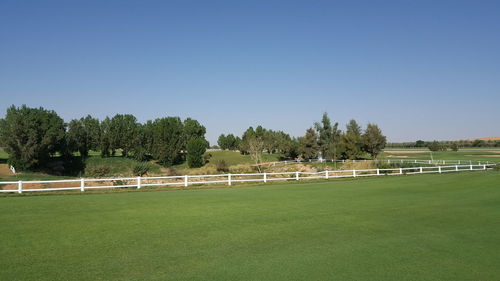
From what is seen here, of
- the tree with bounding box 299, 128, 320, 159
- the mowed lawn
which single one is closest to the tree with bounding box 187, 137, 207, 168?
the tree with bounding box 299, 128, 320, 159

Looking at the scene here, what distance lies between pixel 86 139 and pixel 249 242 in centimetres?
8614

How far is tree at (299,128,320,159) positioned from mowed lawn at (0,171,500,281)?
202 feet

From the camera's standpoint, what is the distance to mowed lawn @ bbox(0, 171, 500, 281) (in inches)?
261

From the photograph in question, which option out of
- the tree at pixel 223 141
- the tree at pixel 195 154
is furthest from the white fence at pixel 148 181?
the tree at pixel 223 141

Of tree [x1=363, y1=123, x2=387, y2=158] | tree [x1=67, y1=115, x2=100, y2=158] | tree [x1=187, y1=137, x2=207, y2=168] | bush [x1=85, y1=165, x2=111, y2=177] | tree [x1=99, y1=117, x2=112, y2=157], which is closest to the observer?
bush [x1=85, y1=165, x2=111, y2=177]

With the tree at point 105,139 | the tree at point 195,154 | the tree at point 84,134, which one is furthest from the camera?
the tree at point 105,139

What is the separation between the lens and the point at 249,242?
28.4 feet

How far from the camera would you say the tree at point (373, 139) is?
220 feet

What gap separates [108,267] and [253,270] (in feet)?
8.64

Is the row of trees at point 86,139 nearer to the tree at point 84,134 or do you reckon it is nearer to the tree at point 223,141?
the tree at point 84,134

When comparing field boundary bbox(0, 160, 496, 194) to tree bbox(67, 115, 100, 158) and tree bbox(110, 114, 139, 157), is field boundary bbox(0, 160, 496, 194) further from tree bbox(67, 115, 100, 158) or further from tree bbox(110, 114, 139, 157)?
tree bbox(110, 114, 139, 157)

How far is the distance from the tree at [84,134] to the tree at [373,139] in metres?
60.1

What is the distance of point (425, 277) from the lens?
6.45 meters

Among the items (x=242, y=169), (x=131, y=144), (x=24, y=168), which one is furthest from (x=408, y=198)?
(x=131, y=144)
